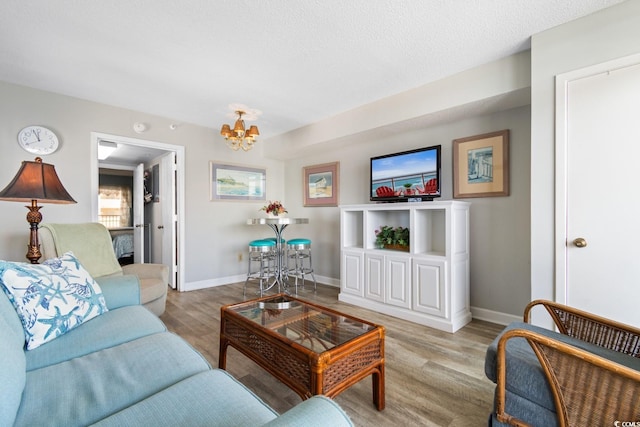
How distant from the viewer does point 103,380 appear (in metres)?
1.08

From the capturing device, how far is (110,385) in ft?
3.43

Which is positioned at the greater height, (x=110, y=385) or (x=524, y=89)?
(x=524, y=89)

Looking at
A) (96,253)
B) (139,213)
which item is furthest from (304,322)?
(139,213)

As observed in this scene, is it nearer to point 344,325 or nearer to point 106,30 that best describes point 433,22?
point 344,325

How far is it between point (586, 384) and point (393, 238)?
2.23 metres

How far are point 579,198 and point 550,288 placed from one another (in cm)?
67

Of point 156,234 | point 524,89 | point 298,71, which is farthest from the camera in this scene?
point 156,234

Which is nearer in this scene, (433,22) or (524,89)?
(433,22)

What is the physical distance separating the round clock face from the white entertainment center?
3.30m

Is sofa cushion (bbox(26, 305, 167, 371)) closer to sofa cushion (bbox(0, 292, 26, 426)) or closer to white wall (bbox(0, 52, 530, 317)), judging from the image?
sofa cushion (bbox(0, 292, 26, 426))

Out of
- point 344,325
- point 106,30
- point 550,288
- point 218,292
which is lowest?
point 218,292

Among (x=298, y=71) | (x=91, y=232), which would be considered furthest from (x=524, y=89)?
(x=91, y=232)

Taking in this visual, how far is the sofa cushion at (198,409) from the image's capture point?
85 centimetres

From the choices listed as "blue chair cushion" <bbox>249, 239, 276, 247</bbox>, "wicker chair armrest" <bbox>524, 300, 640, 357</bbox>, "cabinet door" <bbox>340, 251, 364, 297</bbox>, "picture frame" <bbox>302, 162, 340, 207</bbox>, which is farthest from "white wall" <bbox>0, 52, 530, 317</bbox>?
"wicker chair armrest" <bbox>524, 300, 640, 357</bbox>
